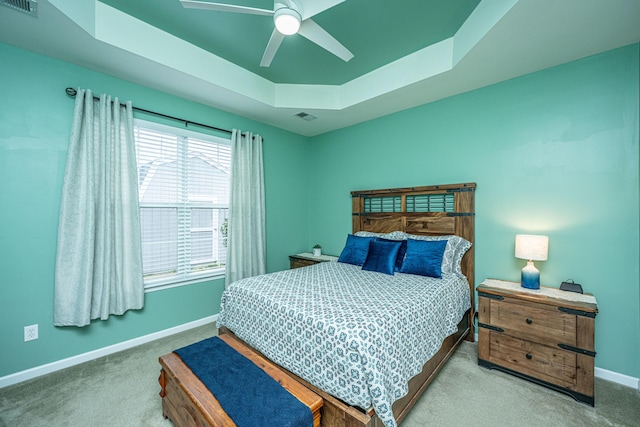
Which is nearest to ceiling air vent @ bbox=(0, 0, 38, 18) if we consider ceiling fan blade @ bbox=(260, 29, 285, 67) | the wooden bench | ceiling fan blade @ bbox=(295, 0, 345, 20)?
ceiling fan blade @ bbox=(260, 29, 285, 67)

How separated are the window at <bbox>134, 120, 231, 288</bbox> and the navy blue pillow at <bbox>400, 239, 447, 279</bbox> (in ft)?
7.80

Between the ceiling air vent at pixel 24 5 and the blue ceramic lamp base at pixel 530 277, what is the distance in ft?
13.9

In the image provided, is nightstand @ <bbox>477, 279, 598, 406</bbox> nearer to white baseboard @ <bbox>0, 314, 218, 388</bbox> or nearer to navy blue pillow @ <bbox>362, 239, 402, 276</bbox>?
navy blue pillow @ <bbox>362, 239, 402, 276</bbox>

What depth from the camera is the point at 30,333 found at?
2.22 m

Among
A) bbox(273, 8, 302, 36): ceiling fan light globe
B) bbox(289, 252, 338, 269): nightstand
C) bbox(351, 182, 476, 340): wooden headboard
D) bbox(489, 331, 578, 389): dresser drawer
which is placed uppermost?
bbox(273, 8, 302, 36): ceiling fan light globe

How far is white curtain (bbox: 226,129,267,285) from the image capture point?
135 inches

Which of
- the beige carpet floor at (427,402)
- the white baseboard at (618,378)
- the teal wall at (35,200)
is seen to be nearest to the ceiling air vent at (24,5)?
the teal wall at (35,200)

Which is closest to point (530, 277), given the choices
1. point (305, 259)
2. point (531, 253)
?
point (531, 253)

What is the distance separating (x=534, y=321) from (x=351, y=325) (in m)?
1.69

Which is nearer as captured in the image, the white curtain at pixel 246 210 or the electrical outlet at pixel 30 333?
the electrical outlet at pixel 30 333

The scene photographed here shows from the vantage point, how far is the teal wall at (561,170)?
2.14 m

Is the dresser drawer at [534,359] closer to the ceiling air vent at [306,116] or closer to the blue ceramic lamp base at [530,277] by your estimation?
the blue ceramic lamp base at [530,277]

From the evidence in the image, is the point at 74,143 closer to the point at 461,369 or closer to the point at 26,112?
the point at 26,112

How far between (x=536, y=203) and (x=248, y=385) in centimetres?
292
